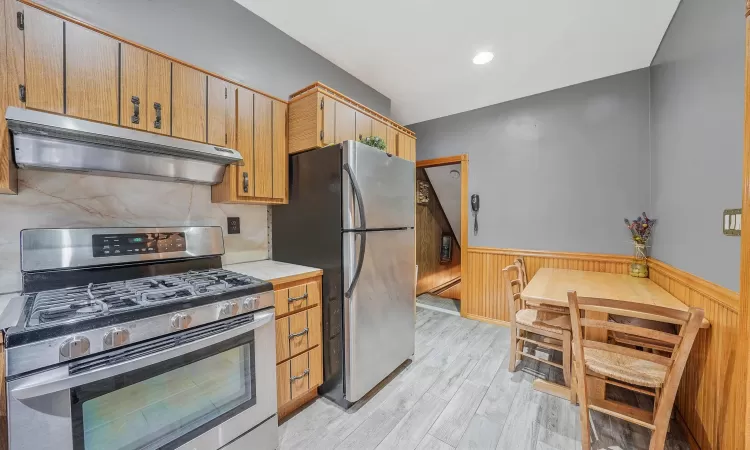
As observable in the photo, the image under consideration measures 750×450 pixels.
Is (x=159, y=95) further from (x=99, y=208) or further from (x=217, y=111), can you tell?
(x=99, y=208)

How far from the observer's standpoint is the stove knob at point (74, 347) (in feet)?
2.90

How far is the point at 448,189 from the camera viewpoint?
4828 millimetres

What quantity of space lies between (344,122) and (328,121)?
0.66ft

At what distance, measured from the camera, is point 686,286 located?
1.70 m

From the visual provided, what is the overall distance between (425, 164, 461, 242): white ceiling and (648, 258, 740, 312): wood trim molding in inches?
108

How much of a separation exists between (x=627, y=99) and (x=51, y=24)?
13.2 ft

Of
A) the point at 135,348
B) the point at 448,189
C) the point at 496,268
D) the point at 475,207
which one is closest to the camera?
the point at 135,348

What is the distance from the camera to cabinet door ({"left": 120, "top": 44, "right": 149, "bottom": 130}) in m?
1.33

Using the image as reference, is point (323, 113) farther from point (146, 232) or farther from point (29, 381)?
point (29, 381)

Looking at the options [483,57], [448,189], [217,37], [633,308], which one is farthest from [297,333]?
[448,189]

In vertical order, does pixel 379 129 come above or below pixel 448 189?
above

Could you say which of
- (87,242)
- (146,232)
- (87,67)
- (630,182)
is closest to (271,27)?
(87,67)

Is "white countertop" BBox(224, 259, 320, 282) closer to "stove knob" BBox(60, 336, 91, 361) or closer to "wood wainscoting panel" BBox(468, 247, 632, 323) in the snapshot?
"stove knob" BBox(60, 336, 91, 361)

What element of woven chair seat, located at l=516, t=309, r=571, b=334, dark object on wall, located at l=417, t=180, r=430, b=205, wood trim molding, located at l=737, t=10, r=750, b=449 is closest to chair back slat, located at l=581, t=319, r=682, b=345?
wood trim molding, located at l=737, t=10, r=750, b=449
